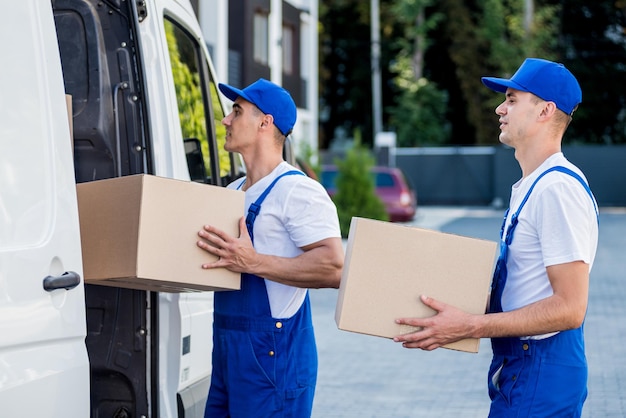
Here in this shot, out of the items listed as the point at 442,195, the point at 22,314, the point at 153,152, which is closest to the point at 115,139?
the point at 153,152

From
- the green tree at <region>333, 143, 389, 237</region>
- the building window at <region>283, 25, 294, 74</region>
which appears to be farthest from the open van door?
the building window at <region>283, 25, 294, 74</region>

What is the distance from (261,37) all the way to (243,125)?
28205 millimetres

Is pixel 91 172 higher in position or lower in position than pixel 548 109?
lower

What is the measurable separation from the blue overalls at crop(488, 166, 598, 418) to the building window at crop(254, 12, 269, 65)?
28523 millimetres

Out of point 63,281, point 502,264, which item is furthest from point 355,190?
point 63,281

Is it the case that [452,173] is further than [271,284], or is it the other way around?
[452,173]

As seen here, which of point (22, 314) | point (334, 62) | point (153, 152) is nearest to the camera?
point (22, 314)

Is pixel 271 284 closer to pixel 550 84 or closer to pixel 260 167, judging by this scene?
pixel 260 167

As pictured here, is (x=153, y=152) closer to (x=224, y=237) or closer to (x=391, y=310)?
(x=224, y=237)

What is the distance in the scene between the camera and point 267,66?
104ft

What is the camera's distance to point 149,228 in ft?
12.1

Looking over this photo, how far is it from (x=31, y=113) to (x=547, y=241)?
1.50 m

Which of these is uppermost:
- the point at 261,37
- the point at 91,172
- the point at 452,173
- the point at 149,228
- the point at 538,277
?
the point at 261,37

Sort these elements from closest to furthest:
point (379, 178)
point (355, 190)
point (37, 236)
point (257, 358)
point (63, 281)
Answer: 1. point (37, 236)
2. point (63, 281)
3. point (257, 358)
4. point (355, 190)
5. point (379, 178)
